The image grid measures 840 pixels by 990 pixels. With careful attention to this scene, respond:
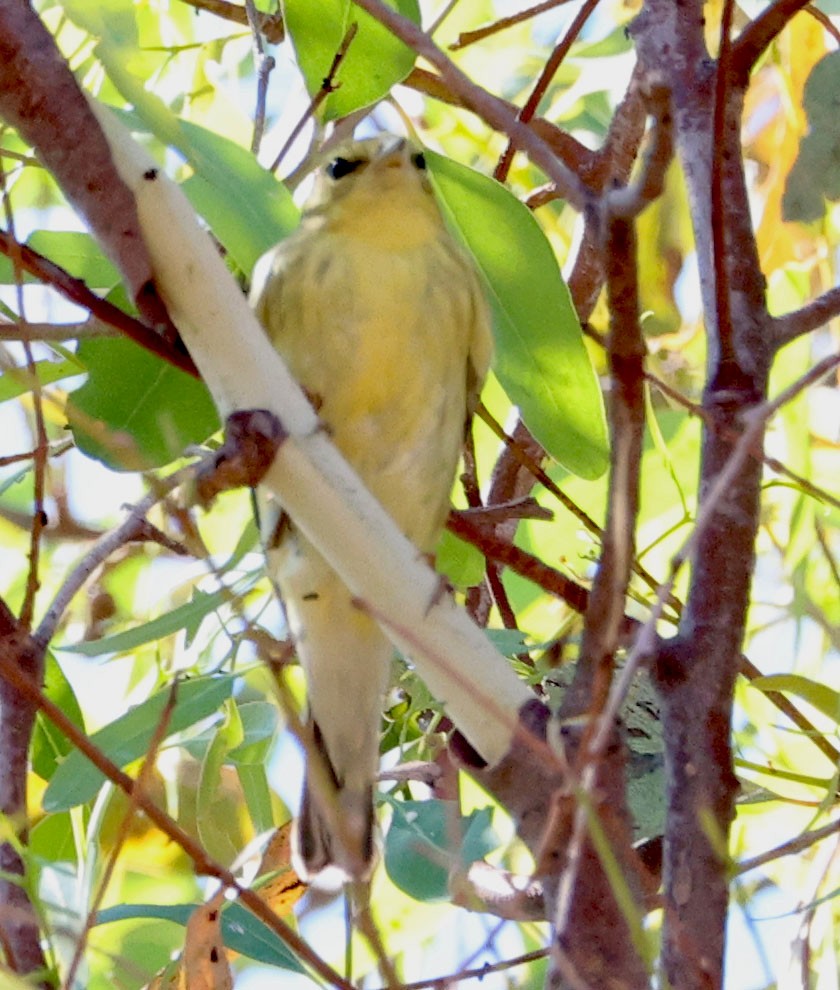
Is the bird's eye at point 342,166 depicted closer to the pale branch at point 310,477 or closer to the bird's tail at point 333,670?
the bird's tail at point 333,670

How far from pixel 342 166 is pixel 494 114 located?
3.84 ft

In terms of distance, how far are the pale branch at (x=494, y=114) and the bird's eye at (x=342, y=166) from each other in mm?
1059

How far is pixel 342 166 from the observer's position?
211cm

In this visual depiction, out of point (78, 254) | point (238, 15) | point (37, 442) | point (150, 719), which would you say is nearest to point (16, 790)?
point (150, 719)

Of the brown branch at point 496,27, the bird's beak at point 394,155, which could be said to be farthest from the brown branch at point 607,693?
the brown branch at point 496,27

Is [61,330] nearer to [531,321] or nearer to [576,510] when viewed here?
[531,321]

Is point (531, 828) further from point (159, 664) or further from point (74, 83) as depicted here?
point (159, 664)

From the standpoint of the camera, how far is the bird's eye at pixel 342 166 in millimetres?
2093

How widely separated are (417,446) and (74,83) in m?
0.92

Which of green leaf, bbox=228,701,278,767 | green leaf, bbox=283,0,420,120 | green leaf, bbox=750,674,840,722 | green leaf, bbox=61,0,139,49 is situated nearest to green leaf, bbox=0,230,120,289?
green leaf, bbox=283,0,420,120

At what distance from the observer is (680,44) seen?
130cm

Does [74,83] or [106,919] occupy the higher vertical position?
[74,83]

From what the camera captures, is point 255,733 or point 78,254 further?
point 255,733

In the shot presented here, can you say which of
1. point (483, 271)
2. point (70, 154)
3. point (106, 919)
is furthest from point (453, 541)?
point (70, 154)
